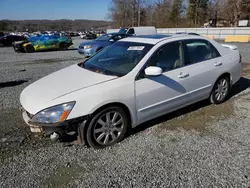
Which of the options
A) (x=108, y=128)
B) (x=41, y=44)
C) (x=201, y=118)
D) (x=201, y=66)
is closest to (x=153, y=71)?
(x=108, y=128)

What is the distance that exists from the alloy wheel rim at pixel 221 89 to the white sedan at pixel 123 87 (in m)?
0.19

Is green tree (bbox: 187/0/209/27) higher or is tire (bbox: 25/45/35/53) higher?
green tree (bbox: 187/0/209/27)

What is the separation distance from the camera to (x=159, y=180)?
2.36 meters

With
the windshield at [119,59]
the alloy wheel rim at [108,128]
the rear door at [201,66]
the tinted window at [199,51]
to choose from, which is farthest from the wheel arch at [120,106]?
the tinted window at [199,51]

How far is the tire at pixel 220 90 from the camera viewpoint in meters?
4.39

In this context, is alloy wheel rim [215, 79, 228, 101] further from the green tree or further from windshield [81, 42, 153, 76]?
the green tree

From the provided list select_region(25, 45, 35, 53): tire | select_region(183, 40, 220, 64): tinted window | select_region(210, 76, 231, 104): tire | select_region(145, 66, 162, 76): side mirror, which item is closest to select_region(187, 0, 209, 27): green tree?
select_region(25, 45, 35, 53): tire

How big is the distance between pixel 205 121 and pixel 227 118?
0.47 meters

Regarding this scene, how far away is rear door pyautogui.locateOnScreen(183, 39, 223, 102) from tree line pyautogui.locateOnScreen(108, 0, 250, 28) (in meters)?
38.7

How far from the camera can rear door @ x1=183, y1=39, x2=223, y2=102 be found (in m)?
3.74

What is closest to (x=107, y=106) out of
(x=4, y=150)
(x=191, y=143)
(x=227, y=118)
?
(x=191, y=143)

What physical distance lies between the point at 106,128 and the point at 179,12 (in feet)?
168

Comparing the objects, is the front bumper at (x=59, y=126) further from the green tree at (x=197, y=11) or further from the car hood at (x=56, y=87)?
the green tree at (x=197, y=11)

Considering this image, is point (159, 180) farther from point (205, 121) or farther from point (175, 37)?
point (175, 37)
